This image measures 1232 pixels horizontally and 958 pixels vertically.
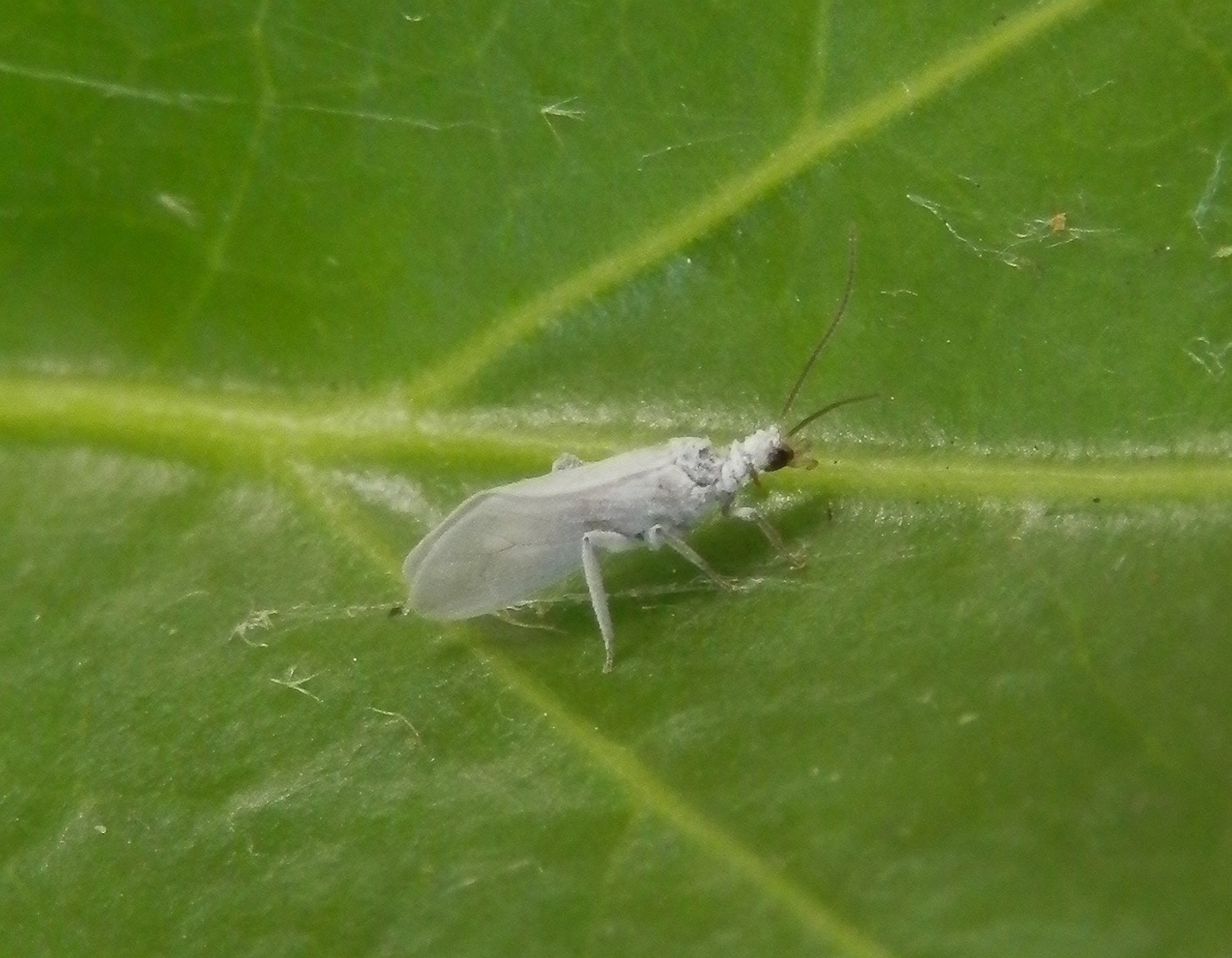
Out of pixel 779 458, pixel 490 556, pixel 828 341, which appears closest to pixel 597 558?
pixel 490 556

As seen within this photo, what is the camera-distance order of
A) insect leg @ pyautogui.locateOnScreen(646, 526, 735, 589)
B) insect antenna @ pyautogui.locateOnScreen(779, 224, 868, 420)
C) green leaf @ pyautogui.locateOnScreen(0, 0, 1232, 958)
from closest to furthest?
green leaf @ pyautogui.locateOnScreen(0, 0, 1232, 958), insect antenna @ pyautogui.locateOnScreen(779, 224, 868, 420), insect leg @ pyautogui.locateOnScreen(646, 526, 735, 589)

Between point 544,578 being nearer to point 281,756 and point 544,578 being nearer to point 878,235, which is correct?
point 281,756

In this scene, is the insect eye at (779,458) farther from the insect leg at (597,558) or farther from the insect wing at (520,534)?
the insect leg at (597,558)

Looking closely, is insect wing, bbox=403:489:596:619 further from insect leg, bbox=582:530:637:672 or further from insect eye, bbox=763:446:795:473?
insect eye, bbox=763:446:795:473

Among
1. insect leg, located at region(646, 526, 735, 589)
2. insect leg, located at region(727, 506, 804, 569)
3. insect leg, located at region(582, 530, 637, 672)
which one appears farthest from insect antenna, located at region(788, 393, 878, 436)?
insect leg, located at region(582, 530, 637, 672)

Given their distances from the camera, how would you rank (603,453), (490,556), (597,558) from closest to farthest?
1. (603,453)
2. (490,556)
3. (597,558)

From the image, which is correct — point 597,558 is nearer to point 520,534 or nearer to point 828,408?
point 520,534

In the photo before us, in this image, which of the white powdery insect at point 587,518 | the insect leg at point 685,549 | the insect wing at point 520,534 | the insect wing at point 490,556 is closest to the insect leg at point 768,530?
the white powdery insect at point 587,518
